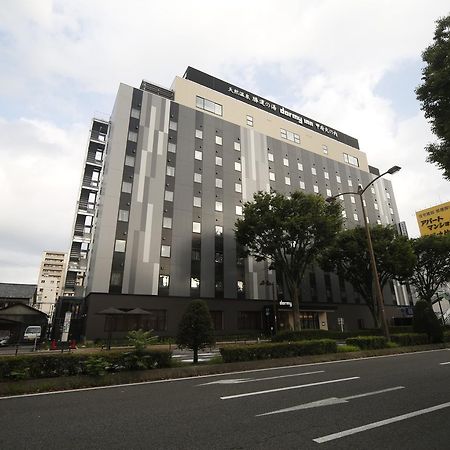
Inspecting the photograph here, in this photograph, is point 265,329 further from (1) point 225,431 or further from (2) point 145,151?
(1) point 225,431

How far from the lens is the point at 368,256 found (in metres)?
35.5

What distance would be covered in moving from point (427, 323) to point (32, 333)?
1631 inches

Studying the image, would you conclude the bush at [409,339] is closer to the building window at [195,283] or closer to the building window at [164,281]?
the building window at [195,283]

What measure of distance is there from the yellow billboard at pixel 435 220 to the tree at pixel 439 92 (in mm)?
36667

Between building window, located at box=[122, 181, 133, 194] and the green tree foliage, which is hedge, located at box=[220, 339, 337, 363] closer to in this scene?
the green tree foliage

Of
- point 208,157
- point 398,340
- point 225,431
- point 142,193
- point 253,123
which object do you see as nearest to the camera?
point 225,431

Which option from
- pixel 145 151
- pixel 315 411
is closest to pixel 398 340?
pixel 315 411

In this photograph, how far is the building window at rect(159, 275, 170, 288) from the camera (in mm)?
33562

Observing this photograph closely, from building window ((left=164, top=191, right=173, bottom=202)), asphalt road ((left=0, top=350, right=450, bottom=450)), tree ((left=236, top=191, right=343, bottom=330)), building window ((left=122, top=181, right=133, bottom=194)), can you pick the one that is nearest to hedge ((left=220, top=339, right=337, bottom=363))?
asphalt road ((left=0, top=350, right=450, bottom=450))

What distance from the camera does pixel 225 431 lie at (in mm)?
5164

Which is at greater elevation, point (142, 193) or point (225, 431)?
point (142, 193)

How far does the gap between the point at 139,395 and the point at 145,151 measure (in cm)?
3366

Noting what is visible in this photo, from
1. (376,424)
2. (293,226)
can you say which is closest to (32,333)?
(293,226)

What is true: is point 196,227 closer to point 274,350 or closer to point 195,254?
point 195,254
